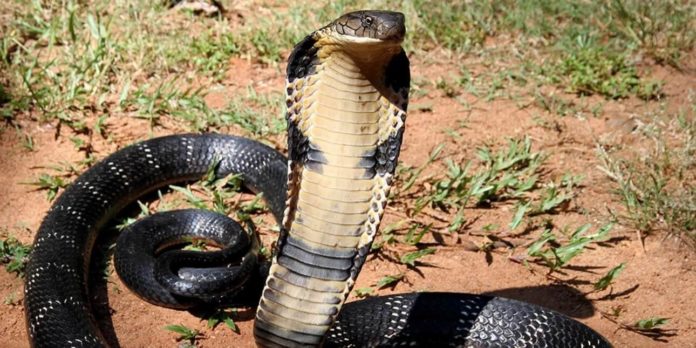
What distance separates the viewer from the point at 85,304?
3.90 meters

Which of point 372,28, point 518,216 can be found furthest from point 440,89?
point 372,28

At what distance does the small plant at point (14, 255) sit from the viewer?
428cm

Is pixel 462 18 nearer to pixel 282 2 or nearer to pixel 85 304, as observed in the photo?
pixel 282 2

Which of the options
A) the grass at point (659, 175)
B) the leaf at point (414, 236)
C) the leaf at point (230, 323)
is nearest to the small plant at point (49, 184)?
the leaf at point (230, 323)

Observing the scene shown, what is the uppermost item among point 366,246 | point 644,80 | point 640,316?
point 366,246

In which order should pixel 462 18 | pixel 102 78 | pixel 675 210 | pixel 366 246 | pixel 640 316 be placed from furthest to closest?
pixel 462 18
pixel 102 78
pixel 675 210
pixel 640 316
pixel 366 246

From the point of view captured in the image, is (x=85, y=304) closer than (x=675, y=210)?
Yes

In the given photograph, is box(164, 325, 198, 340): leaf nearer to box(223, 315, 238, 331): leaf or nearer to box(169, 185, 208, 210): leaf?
box(223, 315, 238, 331): leaf

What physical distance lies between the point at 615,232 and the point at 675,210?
377 millimetres

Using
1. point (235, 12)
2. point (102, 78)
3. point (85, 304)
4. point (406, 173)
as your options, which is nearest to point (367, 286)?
point (406, 173)

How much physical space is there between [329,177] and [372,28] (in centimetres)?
62

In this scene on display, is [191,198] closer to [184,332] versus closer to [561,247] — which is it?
[184,332]

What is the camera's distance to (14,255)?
4.37 meters

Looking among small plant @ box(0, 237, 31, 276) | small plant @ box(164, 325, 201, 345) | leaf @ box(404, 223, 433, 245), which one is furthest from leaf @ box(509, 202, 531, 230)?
small plant @ box(0, 237, 31, 276)
